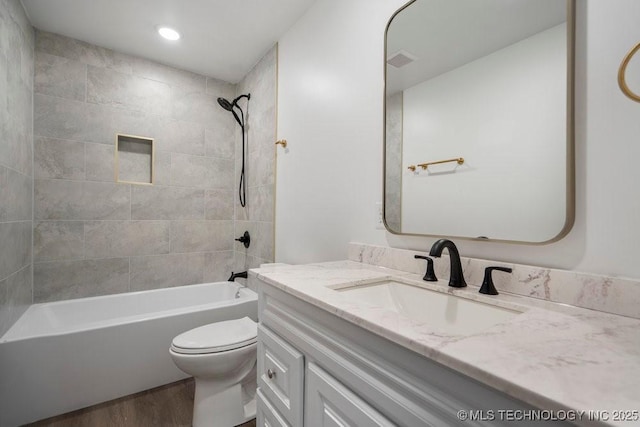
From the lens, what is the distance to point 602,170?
731 millimetres

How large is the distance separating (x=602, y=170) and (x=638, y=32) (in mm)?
336

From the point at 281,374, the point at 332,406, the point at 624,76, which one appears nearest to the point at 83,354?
the point at 281,374

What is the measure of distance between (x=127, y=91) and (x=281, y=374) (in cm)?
262

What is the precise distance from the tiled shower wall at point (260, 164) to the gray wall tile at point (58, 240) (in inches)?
49.8

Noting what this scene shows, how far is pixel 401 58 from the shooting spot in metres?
1.25

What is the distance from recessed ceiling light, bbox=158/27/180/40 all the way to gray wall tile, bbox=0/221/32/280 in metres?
1.61

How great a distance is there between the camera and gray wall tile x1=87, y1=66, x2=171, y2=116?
2.27 m

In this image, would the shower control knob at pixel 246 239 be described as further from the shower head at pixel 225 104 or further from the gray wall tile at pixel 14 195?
the gray wall tile at pixel 14 195

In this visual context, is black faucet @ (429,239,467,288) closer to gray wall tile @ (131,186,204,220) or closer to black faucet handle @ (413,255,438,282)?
black faucet handle @ (413,255,438,282)

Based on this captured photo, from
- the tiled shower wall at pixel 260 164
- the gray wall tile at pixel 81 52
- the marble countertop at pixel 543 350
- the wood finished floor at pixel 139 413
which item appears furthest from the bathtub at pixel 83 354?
the gray wall tile at pixel 81 52

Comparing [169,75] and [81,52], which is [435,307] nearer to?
[169,75]

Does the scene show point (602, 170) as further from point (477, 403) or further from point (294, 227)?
point (294, 227)

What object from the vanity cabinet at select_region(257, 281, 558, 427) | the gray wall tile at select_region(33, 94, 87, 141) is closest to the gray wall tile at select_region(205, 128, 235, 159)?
the gray wall tile at select_region(33, 94, 87, 141)

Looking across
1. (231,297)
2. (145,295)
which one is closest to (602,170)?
(231,297)
